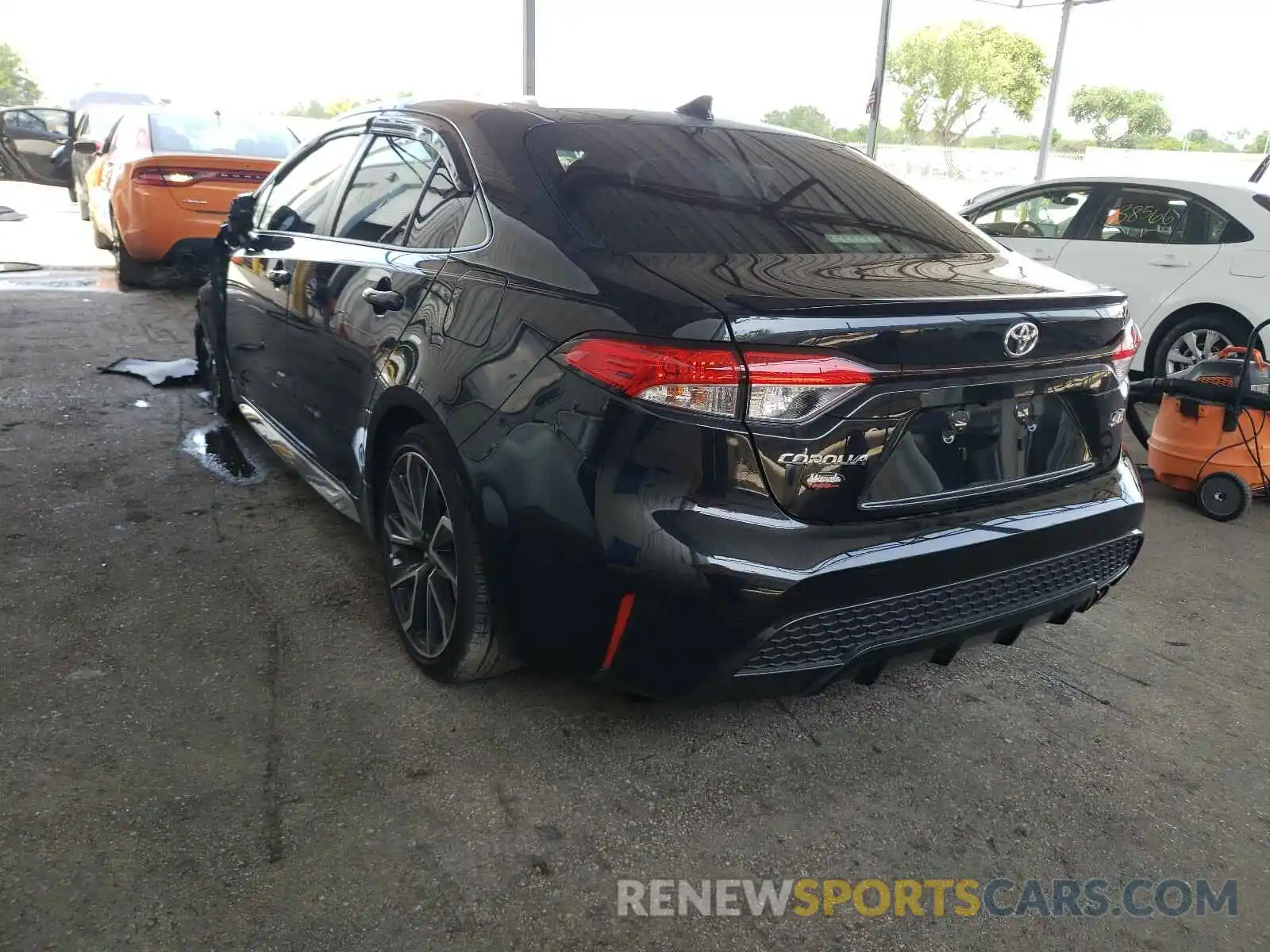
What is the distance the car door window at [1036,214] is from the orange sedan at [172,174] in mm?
5907

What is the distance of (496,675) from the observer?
2768 millimetres

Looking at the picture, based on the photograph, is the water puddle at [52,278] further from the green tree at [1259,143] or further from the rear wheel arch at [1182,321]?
the green tree at [1259,143]

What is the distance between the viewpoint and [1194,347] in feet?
21.9

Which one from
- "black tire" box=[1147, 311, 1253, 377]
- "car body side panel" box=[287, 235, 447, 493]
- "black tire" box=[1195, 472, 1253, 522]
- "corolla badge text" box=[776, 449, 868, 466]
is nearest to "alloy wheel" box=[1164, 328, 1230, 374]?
"black tire" box=[1147, 311, 1253, 377]

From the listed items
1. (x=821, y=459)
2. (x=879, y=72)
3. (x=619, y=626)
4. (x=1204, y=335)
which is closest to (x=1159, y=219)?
(x=1204, y=335)

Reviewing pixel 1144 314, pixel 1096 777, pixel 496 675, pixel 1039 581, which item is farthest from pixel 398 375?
pixel 1144 314

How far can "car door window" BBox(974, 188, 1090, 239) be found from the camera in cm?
736

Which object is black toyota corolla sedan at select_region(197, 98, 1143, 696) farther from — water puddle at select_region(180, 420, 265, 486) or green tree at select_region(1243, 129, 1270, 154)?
green tree at select_region(1243, 129, 1270, 154)

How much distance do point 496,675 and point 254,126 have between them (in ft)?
26.8

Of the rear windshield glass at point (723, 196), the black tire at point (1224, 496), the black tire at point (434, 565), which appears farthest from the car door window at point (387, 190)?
the black tire at point (1224, 496)

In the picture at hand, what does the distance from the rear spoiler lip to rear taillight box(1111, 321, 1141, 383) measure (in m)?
0.18

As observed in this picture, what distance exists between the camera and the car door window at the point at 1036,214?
290 inches

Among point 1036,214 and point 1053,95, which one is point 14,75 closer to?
Answer: point 1053,95

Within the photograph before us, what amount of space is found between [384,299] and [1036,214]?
6158mm
